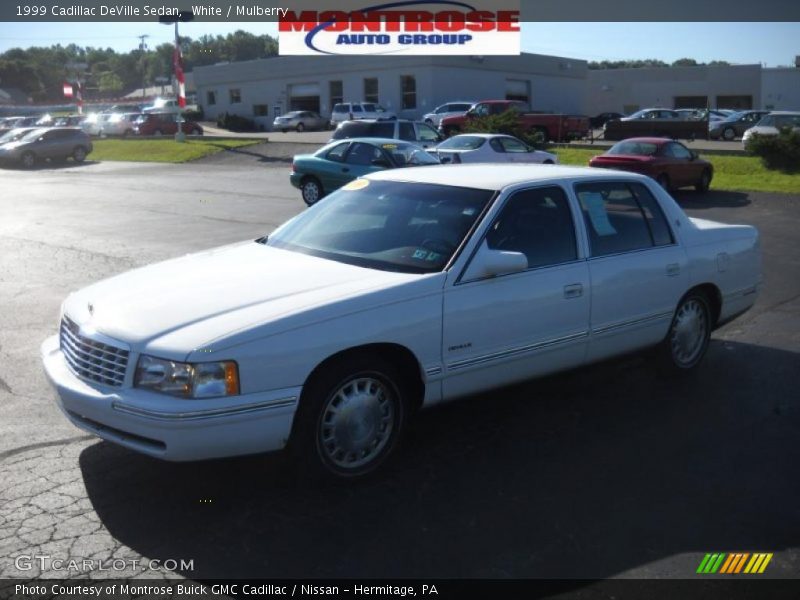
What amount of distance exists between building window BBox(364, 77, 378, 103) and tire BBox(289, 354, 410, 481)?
53085 mm

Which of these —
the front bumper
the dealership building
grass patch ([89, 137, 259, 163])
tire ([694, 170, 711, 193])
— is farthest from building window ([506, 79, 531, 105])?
the front bumper

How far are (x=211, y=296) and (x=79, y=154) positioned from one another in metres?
34.9

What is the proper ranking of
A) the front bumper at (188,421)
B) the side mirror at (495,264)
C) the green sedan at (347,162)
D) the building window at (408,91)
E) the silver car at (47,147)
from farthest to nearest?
the building window at (408,91) → the silver car at (47,147) → the green sedan at (347,162) → the side mirror at (495,264) → the front bumper at (188,421)

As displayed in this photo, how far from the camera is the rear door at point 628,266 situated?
5695mm

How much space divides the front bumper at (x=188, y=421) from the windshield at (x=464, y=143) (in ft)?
62.0

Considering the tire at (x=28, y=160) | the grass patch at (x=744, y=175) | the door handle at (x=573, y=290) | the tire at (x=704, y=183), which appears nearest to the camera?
the door handle at (x=573, y=290)

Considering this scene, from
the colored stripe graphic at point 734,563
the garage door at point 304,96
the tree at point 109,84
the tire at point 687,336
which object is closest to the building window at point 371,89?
the garage door at point 304,96

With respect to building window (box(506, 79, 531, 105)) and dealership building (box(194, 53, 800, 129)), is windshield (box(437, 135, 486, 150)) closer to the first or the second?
dealership building (box(194, 53, 800, 129))

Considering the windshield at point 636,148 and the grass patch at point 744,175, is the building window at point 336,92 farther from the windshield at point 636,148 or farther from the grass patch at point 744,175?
the windshield at point 636,148

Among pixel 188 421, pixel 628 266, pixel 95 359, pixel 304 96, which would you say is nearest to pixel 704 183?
pixel 628 266

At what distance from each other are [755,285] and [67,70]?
146 m

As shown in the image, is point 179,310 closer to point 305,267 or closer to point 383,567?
point 305,267

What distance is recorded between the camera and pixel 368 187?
593cm

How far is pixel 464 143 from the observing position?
22688mm
